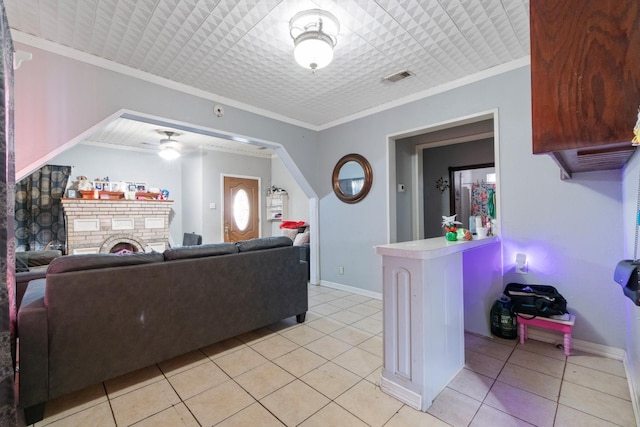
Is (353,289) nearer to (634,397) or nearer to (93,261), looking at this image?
(634,397)

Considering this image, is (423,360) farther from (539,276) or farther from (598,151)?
(539,276)

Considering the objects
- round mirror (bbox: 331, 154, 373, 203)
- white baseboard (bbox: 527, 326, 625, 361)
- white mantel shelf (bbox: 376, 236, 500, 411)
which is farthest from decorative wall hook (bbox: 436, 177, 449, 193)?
white mantel shelf (bbox: 376, 236, 500, 411)

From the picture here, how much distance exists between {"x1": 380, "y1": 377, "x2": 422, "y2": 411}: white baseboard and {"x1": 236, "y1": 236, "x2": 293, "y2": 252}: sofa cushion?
1457 millimetres

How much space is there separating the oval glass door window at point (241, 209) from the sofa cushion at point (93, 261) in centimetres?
453

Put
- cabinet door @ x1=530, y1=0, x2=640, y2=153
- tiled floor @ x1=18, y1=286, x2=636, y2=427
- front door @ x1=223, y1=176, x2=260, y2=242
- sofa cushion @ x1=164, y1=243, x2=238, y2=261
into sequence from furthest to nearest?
front door @ x1=223, y1=176, x2=260, y2=242, sofa cushion @ x1=164, y1=243, x2=238, y2=261, tiled floor @ x1=18, y1=286, x2=636, y2=427, cabinet door @ x1=530, y1=0, x2=640, y2=153

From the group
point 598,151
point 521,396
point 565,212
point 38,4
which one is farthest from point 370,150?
point 38,4

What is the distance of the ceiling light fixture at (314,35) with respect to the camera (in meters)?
1.96

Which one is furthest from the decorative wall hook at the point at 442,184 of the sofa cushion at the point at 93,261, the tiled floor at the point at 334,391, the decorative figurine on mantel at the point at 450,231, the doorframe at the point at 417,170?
the sofa cushion at the point at 93,261

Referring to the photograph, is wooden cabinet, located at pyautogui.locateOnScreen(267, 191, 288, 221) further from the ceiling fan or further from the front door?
the ceiling fan

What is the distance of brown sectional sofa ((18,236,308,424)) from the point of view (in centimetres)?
157

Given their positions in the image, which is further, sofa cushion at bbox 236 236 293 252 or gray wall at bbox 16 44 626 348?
sofa cushion at bbox 236 236 293 252

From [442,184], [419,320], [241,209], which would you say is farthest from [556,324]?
[241,209]

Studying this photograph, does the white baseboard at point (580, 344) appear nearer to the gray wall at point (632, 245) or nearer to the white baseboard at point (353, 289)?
the gray wall at point (632, 245)

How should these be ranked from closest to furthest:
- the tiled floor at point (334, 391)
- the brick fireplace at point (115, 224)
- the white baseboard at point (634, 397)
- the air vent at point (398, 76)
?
the white baseboard at point (634, 397)
the tiled floor at point (334, 391)
the air vent at point (398, 76)
the brick fireplace at point (115, 224)
